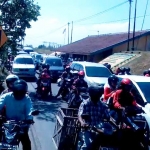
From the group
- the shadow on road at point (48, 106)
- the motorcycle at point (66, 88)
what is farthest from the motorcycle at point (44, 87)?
the motorcycle at point (66, 88)

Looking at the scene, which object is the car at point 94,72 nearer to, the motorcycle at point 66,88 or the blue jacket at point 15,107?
the motorcycle at point 66,88

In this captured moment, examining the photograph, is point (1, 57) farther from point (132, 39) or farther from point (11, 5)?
point (132, 39)

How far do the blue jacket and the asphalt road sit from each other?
5.50ft

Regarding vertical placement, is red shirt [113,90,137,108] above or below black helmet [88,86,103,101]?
below

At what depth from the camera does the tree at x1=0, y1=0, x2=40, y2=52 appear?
14633 millimetres

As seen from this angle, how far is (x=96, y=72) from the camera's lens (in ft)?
54.5

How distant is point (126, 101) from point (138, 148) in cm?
113

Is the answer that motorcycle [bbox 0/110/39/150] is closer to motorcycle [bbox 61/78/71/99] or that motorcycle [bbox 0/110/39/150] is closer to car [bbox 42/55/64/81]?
motorcycle [bbox 61/78/71/99]

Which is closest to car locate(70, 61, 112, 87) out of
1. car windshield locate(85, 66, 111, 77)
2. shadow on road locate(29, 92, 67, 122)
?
car windshield locate(85, 66, 111, 77)

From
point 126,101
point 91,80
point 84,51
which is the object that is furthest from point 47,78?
point 84,51

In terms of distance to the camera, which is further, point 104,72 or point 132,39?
point 132,39

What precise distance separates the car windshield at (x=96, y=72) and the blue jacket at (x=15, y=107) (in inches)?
427

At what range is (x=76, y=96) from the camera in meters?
11.0

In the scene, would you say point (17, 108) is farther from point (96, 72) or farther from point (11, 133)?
point (96, 72)
